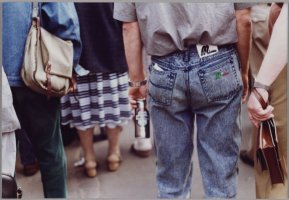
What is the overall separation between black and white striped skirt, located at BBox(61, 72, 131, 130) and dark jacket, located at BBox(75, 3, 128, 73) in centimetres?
9

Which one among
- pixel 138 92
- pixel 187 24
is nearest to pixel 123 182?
pixel 138 92

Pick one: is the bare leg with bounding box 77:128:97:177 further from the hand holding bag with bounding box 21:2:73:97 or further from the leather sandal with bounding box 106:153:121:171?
the hand holding bag with bounding box 21:2:73:97

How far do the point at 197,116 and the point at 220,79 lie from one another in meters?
0.23

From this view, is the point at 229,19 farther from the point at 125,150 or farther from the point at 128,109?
the point at 125,150

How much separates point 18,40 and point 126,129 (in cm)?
198

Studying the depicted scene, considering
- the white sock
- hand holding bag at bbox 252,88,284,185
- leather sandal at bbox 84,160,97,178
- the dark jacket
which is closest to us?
hand holding bag at bbox 252,88,284,185

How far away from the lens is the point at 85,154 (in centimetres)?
321

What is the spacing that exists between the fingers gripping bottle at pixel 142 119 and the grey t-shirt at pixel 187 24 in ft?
1.22

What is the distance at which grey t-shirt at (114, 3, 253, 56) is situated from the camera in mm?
1804

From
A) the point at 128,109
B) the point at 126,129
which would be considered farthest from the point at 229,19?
the point at 126,129

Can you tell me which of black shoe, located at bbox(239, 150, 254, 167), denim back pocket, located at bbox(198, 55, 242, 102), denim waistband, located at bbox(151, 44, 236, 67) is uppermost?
denim waistband, located at bbox(151, 44, 236, 67)

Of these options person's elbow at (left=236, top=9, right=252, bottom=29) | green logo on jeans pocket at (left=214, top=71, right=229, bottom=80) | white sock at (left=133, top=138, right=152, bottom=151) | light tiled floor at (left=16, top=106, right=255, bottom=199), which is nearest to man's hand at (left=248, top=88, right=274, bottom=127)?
green logo on jeans pocket at (left=214, top=71, right=229, bottom=80)

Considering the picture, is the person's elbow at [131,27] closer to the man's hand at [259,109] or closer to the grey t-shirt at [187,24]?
the grey t-shirt at [187,24]

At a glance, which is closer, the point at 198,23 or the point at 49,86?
the point at 198,23
